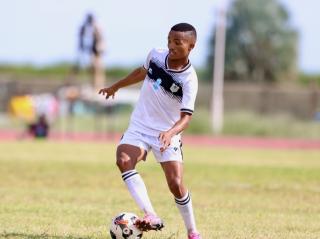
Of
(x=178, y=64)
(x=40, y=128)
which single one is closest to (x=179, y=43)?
(x=178, y=64)

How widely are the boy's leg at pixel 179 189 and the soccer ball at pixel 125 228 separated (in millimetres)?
505

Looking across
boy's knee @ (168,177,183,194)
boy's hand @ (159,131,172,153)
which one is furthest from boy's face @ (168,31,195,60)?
boy's knee @ (168,177,183,194)

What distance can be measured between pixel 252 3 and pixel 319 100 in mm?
14770

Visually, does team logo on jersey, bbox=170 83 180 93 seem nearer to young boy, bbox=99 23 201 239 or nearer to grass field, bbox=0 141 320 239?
young boy, bbox=99 23 201 239

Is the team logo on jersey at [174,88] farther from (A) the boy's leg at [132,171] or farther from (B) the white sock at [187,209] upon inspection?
(B) the white sock at [187,209]

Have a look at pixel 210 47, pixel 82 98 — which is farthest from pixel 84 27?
pixel 210 47

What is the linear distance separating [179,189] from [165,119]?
761mm

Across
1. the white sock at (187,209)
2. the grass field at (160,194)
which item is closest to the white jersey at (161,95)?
the white sock at (187,209)

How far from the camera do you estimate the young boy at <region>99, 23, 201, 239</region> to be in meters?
9.82

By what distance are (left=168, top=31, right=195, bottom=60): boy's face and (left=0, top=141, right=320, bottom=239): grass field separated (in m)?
2.10

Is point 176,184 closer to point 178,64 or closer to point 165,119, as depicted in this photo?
point 165,119

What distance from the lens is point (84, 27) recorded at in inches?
1329

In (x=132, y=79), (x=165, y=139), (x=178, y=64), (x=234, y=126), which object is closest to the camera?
(x=165, y=139)

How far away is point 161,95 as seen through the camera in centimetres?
1006
